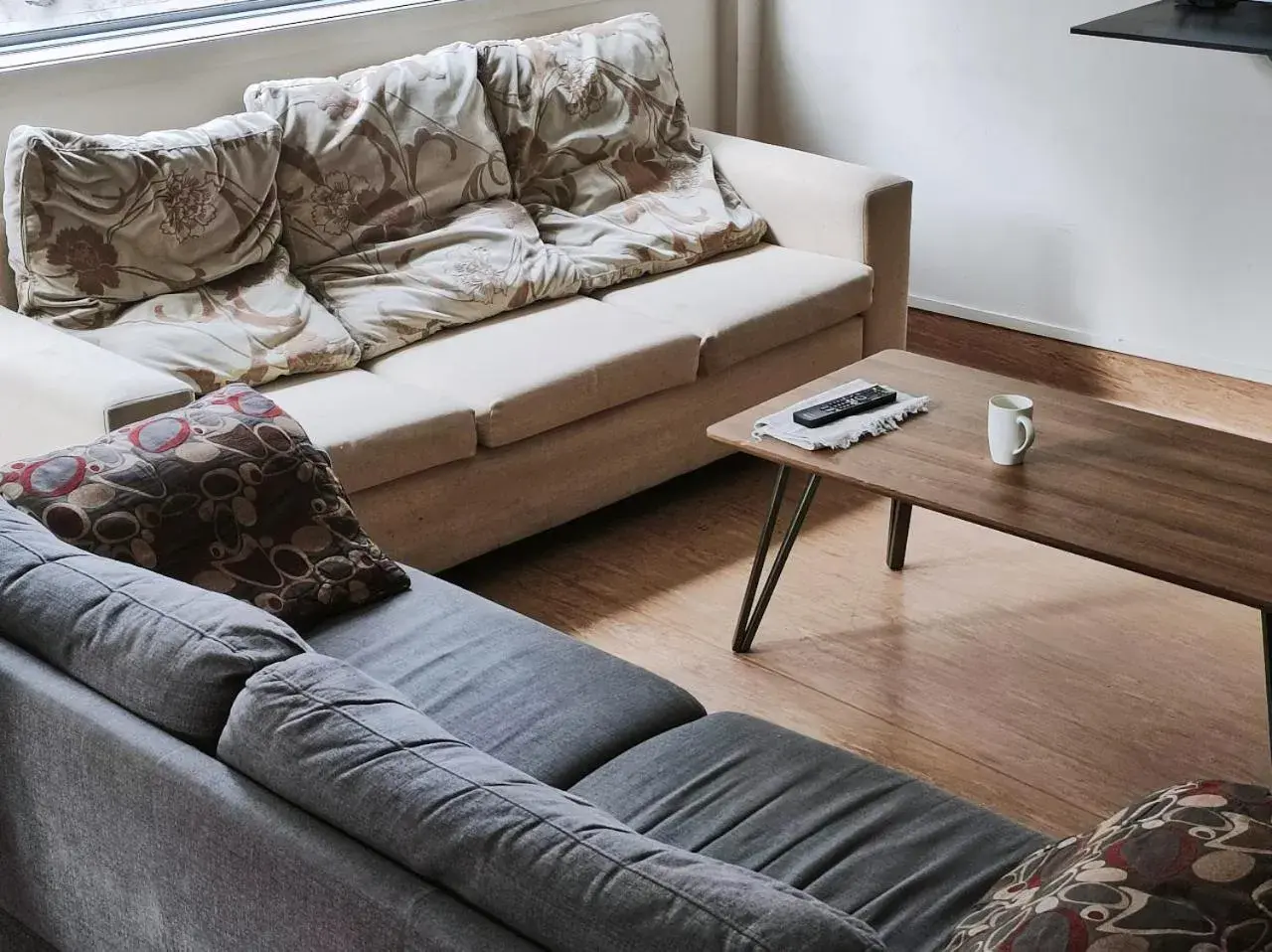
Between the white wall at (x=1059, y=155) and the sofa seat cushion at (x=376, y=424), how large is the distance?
190 cm

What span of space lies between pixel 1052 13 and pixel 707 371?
1.41m

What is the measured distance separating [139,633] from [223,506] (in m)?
0.55

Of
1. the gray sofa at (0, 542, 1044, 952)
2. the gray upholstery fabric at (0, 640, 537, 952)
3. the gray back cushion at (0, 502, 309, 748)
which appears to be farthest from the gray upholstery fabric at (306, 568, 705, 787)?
the gray upholstery fabric at (0, 640, 537, 952)

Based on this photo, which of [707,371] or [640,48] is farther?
[640,48]

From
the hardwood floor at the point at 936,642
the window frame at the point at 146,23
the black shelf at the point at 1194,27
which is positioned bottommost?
the hardwood floor at the point at 936,642

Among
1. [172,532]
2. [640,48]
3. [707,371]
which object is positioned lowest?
[707,371]

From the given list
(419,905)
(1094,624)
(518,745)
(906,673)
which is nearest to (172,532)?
(518,745)

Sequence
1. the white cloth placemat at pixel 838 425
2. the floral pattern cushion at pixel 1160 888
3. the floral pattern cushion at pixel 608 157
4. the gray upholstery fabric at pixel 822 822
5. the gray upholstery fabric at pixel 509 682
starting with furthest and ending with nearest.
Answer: the floral pattern cushion at pixel 608 157, the white cloth placemat at pixel 838 425, the gray upholstery fabric at pixel 509 682, the gray upholstery fabric at pixel 822 822, the floral pattern cushion at pixel 1160 888

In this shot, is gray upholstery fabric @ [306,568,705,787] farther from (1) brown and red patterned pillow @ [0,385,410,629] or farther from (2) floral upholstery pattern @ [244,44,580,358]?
(2) floral upholstery pattern @ [244,44,580,358]

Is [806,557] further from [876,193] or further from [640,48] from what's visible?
[640,48]

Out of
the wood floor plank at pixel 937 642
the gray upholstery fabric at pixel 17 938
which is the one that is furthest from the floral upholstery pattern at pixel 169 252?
the gray upholstery fabric at pixel 17 938

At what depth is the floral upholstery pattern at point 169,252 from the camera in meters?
2.92

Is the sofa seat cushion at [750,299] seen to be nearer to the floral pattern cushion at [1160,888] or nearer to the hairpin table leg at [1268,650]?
the hairpin table leg at [1268,650]

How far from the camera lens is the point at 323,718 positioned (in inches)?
55.9
